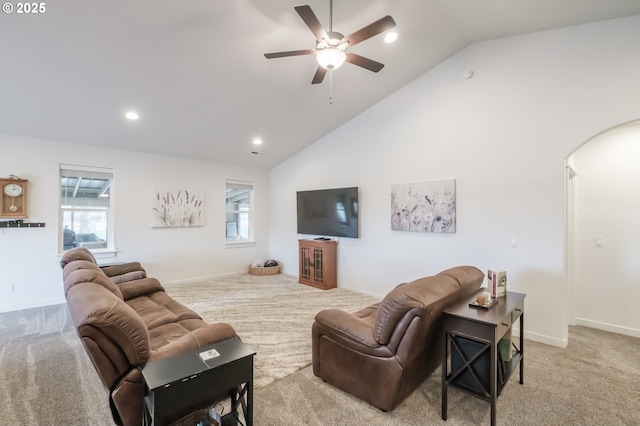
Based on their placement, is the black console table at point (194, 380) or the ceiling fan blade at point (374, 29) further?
the ceiling fan blade at point (374, 29)

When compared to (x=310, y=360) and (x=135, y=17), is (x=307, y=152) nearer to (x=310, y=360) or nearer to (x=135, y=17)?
(x=135, y=17)

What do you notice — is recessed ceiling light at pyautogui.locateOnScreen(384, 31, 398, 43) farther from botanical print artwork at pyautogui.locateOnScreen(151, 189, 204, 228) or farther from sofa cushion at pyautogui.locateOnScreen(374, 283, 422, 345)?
botanical print artwork at pyautogui.locateOnScreen(151, 189, 204, 228)

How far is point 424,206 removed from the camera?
4.21 meters

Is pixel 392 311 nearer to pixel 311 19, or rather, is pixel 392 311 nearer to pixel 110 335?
pixel 110 335

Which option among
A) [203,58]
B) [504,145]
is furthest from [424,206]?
[203,58]

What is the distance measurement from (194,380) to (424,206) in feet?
11.9

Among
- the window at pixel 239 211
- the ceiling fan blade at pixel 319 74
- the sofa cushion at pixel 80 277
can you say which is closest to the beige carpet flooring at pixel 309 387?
the sofa cushion at pixel 80 277

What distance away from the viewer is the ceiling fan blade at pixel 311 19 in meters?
2.01

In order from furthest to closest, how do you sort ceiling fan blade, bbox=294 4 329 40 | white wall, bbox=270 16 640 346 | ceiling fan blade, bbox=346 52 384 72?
white wall, bbox=270 16 640 346
ceiling fan blade, bbox=346 52 384 72
ceiling fan blade, bbox=294 4 329 40

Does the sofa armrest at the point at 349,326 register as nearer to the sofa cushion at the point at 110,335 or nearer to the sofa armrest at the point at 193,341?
the sofa armrest at the point at 193,341

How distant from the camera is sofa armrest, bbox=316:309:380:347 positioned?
2.07 m

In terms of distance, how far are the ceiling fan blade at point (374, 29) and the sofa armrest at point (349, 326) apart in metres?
2.22

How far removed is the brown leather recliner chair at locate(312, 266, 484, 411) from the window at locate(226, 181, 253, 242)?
15.7 feet

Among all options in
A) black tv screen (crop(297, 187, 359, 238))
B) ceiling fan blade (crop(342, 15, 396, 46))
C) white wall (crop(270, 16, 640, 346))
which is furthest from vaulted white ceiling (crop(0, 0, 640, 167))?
black tv screen (crop(297, 187, 359, 238))
